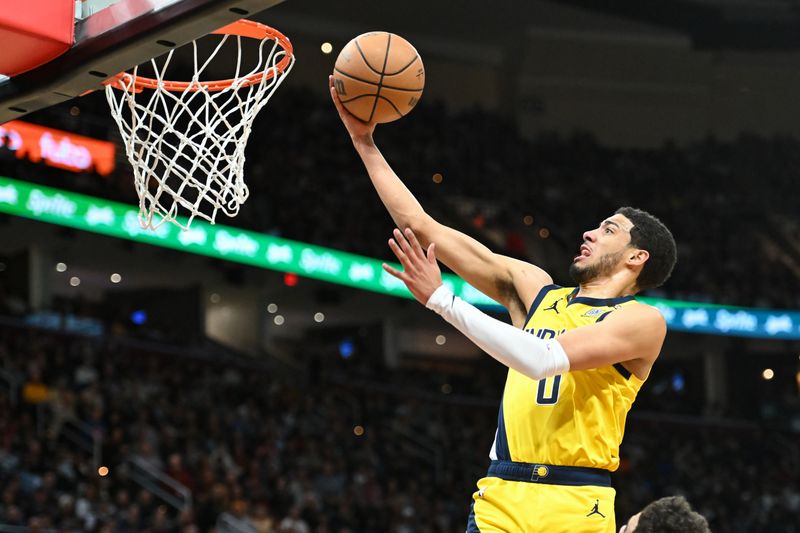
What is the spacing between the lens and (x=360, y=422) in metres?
18.6

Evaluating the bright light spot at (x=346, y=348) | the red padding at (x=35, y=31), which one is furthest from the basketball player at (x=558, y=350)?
the bright light spot at (x=346, y=348)

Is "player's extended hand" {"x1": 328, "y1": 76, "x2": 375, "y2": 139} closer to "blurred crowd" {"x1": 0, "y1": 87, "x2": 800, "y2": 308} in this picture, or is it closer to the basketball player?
the basketball player

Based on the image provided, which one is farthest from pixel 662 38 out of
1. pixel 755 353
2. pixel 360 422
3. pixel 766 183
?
pixel 360 422

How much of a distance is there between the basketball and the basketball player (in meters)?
0.36

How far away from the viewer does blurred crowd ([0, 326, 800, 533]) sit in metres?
12.5

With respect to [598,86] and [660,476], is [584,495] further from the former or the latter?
[598,86]

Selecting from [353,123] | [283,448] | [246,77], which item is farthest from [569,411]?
[283,448]

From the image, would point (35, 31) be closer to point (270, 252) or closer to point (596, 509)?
point (596, 509)


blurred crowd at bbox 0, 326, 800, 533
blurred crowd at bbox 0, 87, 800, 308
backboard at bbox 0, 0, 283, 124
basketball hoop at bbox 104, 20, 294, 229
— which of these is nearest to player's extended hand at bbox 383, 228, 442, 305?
backboard at bbox 0, 0, 283, 124

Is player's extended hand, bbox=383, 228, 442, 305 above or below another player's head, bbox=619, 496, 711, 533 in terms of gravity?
above

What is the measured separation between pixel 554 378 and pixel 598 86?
22404 millimetres

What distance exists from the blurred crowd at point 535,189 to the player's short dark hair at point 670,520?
15.1 m

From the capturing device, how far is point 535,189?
22688 millimetres

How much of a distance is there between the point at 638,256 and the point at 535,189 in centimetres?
1927
